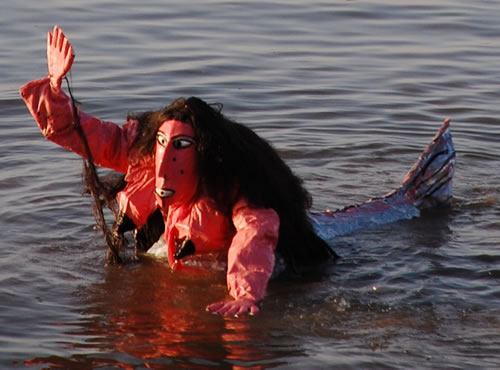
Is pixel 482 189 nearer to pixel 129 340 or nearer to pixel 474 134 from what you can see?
pixel 474 134

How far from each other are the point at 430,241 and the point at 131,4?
6559 mm

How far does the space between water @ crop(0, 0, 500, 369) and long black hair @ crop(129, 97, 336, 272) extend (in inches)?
17.8

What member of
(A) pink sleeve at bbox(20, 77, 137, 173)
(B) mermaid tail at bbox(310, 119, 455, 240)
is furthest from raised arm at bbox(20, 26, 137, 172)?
(B) mermaid tail at bbox(310, 119, 455, 240)

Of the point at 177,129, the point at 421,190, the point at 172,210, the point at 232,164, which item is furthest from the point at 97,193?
the point at 421,190

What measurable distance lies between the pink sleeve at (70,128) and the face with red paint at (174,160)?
1.16 feet

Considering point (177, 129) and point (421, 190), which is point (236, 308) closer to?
point (177, 129)

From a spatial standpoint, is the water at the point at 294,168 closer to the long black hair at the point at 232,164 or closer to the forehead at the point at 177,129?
the long black hair at the point at 232,164

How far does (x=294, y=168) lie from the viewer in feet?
31.4

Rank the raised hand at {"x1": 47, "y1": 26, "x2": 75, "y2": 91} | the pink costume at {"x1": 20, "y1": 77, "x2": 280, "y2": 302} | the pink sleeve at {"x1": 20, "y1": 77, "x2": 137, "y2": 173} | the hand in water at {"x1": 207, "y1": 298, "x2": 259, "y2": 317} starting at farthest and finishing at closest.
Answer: the pink sleeve at {"x1": 20, "y1": 77, "x2": 137, "y2": 173}
the raised hand at {"x1": 47, "y1": 26, "x2": 75, "y2": 91}
the pink costume at {"x1": 20, "y1": 77, "x2": 280, "y2": 302}
the hand in water at {"x1": 207, "y1": 298, "x2": 259, "y2": 317}

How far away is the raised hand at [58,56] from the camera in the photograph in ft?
22.4

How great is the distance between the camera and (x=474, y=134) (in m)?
10.4

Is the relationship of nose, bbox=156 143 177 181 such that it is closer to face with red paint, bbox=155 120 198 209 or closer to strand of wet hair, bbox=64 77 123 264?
face with red paint, bbox=155 120 198 209

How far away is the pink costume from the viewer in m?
6.70

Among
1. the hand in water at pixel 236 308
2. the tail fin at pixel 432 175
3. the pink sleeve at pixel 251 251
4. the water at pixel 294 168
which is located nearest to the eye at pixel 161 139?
the pink sleeve at pixel 251 251
